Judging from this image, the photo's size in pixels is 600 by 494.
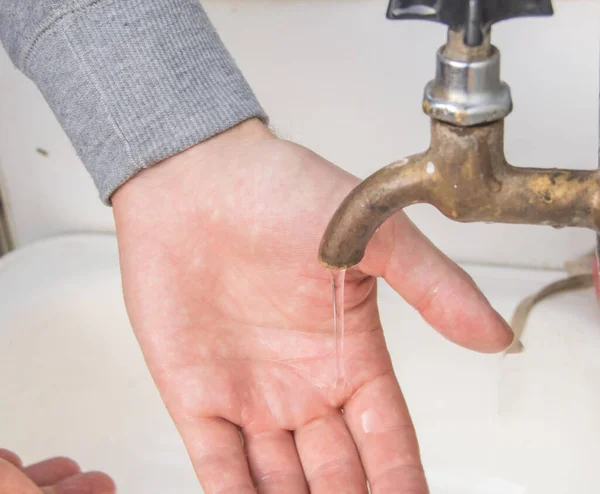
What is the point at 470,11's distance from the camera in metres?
0.27

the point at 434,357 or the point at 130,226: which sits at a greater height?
the point at 130,226

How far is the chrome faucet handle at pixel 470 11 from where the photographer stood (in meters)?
0.27

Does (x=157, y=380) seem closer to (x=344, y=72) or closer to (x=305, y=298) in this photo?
(x=305, y=298)

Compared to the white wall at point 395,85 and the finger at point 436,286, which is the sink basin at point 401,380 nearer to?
the white wall at point 395,85

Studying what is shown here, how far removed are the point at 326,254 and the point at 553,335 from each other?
34 centimetres

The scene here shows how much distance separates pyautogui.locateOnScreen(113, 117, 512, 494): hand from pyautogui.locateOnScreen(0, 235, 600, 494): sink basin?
20 centimetres

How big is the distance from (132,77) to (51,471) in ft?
1.06

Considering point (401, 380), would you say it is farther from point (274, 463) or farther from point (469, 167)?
point (469, 167)

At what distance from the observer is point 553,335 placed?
636 millimetres

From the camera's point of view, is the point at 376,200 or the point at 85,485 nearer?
the point at 376,200

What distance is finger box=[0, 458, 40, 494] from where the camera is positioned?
48cm

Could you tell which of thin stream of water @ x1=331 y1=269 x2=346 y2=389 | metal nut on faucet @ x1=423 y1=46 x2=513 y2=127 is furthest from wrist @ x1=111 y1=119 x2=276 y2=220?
metal nut on faucet @ x1=423 y1=46 x2=513 y2=127

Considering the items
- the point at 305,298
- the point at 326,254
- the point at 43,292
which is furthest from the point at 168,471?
the point at 326,254

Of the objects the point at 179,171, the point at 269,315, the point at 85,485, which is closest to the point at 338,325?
the point at 269,315
